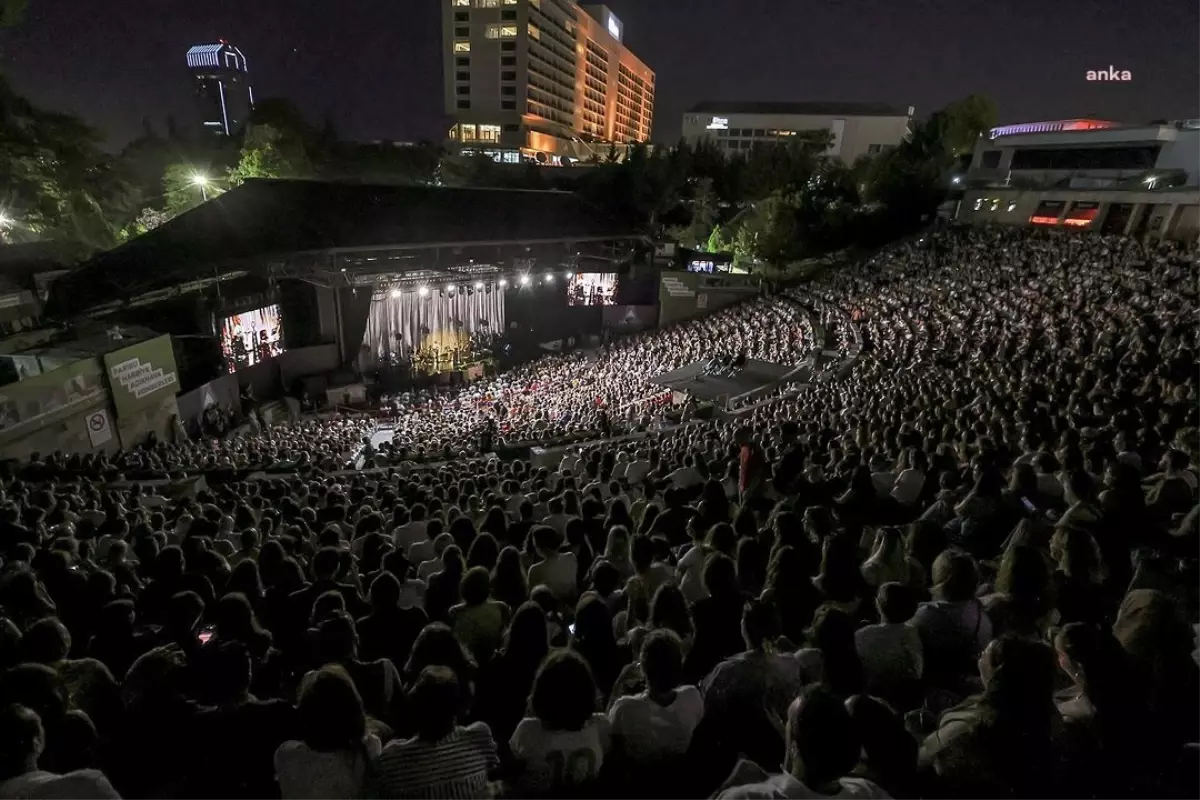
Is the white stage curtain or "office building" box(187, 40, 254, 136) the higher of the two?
"office building" box(187, 40, 254, 136)

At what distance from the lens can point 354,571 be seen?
203 inches

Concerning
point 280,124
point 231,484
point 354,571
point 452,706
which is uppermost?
point 280,124

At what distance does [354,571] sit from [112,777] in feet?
8.98

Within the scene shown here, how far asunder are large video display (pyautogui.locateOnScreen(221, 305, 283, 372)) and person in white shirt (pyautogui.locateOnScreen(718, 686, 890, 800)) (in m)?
23.2

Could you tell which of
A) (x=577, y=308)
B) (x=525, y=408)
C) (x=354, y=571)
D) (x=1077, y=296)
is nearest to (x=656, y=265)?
(x=577, y=308)

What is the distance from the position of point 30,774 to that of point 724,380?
57.4ft

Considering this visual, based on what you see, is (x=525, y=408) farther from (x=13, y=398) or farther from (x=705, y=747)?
(x=705, y=747)

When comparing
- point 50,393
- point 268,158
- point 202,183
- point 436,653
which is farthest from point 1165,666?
point 268,158

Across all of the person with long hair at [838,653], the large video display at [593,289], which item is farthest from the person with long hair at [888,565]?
the large video display at [593,289]

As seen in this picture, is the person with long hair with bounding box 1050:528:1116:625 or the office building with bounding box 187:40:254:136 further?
the office building with bounding box 187:40:254:136

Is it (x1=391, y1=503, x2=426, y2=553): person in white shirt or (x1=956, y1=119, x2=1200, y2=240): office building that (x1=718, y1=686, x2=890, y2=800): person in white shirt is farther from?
(x1=956, y1=119, x2=1200, y2=240): office building

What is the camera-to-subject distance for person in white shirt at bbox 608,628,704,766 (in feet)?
7.86

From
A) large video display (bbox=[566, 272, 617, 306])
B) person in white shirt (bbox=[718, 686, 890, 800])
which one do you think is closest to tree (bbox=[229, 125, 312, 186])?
large video display (bbox=[566, 272, 617, 306])

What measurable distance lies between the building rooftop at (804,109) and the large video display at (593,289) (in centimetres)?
5671
